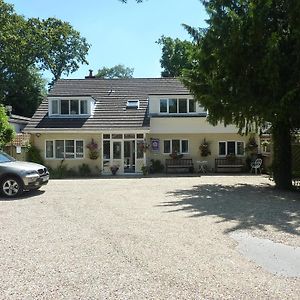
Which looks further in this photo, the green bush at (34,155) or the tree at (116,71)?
the tree at (116,71)

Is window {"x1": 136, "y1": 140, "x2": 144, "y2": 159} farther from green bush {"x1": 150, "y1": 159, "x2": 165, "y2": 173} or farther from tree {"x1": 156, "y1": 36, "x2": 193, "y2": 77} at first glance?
tree {"x1": 156, "y1": 36, "x2": 193, "y2": 77}

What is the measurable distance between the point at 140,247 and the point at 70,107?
22.7 m

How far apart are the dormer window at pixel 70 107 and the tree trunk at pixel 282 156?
14.6m

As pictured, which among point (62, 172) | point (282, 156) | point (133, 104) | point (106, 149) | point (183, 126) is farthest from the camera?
point (133, 104)

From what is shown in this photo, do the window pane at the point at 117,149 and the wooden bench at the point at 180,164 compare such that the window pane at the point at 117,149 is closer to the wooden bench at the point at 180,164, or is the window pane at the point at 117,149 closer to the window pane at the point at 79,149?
the window pane at the point at 79,149

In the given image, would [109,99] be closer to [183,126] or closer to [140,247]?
[183,126]

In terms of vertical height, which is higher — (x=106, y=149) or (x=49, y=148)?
(x=49, y=148)

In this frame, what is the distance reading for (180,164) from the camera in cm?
2816

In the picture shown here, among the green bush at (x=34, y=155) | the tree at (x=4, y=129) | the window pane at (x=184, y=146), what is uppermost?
the tree at (x=4, y=129)

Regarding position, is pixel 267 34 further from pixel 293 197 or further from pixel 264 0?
pixel 293 197

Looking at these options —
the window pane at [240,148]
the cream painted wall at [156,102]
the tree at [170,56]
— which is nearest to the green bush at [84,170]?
the cream painted wall at [156,102]

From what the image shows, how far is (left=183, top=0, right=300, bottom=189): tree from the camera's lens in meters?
14.9

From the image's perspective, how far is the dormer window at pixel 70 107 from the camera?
29.0 metres

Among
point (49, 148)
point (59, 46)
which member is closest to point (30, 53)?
point (59, 46)
